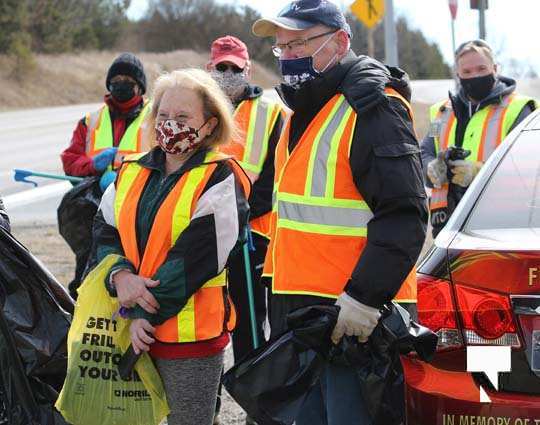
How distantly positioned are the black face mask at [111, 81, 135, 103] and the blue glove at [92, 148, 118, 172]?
1.20ft

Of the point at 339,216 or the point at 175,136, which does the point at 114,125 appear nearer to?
the point at 175,136

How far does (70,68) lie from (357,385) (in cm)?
4874

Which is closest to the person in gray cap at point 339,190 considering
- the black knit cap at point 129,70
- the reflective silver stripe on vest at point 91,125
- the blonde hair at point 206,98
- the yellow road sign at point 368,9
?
the blonde hair at point 206,98

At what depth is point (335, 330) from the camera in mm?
3031

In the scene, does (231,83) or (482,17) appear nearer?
(231,83)

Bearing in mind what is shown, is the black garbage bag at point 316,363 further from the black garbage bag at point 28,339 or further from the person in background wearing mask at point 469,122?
the person in background wearing mask at point 469,122

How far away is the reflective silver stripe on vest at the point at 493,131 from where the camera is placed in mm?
5699

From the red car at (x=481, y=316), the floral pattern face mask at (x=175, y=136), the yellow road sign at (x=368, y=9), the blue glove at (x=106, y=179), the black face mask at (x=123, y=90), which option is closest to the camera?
the red car at (x=481, y=316)

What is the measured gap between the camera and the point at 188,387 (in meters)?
3.47

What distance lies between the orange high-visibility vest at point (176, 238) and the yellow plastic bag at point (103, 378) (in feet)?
0.38

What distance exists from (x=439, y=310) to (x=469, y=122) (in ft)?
9.74

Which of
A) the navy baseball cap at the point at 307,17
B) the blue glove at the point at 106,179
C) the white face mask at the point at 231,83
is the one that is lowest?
the blue glove at the point at 106,179

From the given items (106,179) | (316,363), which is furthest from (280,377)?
(106,179)

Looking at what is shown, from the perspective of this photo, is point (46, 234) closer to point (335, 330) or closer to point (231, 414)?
point (231, 414)
